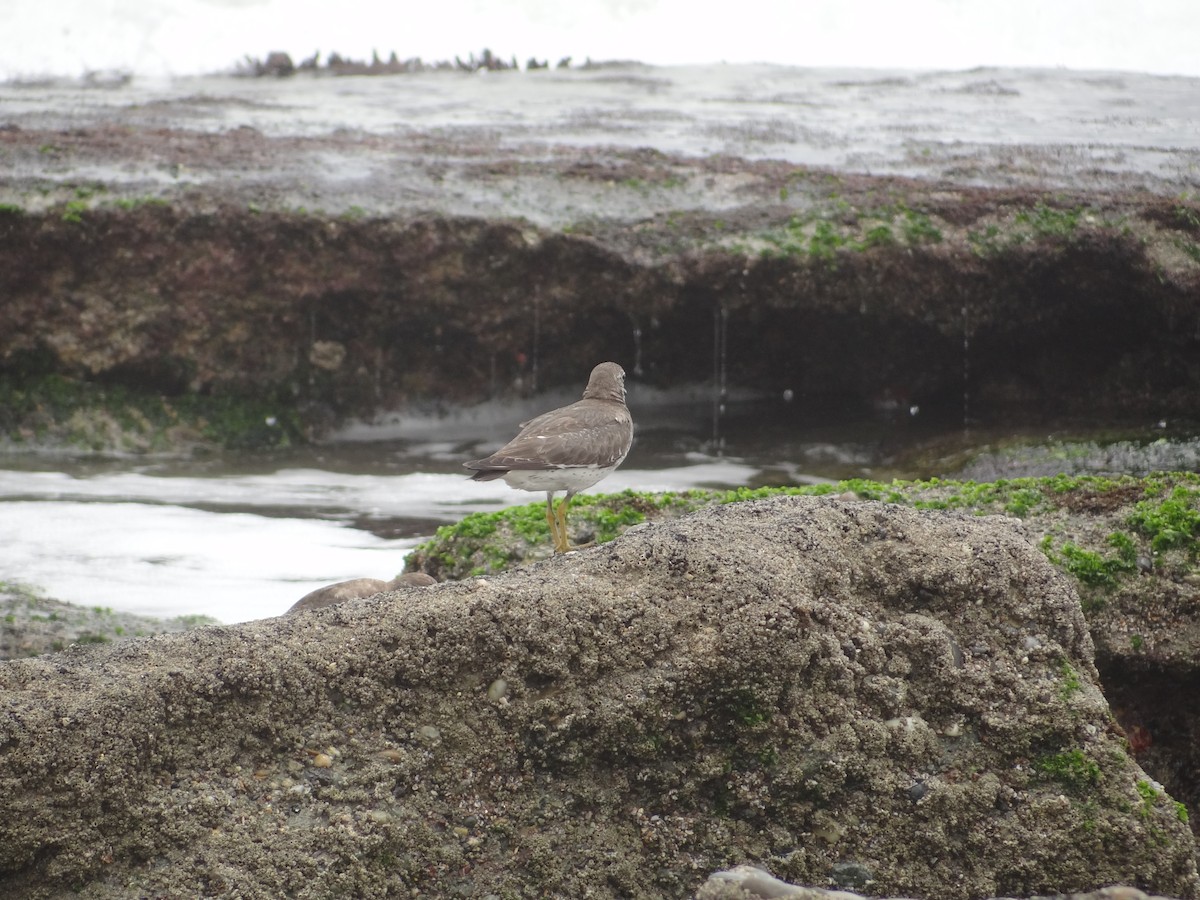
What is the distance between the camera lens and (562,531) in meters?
5.86

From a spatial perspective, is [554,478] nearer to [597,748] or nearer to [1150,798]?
[597,748]

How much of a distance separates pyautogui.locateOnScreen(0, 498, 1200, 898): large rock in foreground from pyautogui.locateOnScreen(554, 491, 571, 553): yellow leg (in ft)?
6.83

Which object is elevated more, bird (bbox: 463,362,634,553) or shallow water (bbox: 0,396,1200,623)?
bird (bbox: 463,362,634,553)

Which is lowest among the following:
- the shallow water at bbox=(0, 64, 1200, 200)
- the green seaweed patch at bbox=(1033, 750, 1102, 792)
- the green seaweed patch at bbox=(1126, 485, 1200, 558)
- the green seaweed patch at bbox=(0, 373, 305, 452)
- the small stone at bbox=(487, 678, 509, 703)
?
the green seaweed patch at bbox=(0, 373, 305, 452)

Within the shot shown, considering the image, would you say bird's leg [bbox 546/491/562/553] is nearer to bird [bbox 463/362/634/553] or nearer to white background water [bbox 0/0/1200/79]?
bird [bbox 463/362/634/553]

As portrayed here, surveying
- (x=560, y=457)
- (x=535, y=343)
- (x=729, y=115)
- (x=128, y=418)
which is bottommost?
(x=128, y=418)

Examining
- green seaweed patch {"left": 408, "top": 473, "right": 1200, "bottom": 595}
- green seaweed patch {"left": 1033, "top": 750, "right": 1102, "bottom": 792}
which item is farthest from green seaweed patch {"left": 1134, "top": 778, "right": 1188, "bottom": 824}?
green seaweed patch {"left": 408, "top": 473, "right": 1200, "bottom": 595}

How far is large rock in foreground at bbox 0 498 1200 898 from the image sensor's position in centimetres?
293

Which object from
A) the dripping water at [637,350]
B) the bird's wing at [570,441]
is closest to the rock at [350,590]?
the bird's wing at [570,441]

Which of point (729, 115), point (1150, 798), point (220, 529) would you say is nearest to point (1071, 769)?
point (1150, 798)

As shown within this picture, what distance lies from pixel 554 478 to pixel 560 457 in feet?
0.36

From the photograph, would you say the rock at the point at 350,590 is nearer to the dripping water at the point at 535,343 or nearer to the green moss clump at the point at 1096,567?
the green moss clump at the point at 1096,567

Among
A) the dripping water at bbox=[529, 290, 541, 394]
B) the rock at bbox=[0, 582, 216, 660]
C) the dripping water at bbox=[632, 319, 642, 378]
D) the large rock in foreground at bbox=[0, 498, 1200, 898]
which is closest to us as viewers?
the large rock in foreground at bbox=[0, 498, 1200, 898]

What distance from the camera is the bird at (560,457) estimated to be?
590 cm
